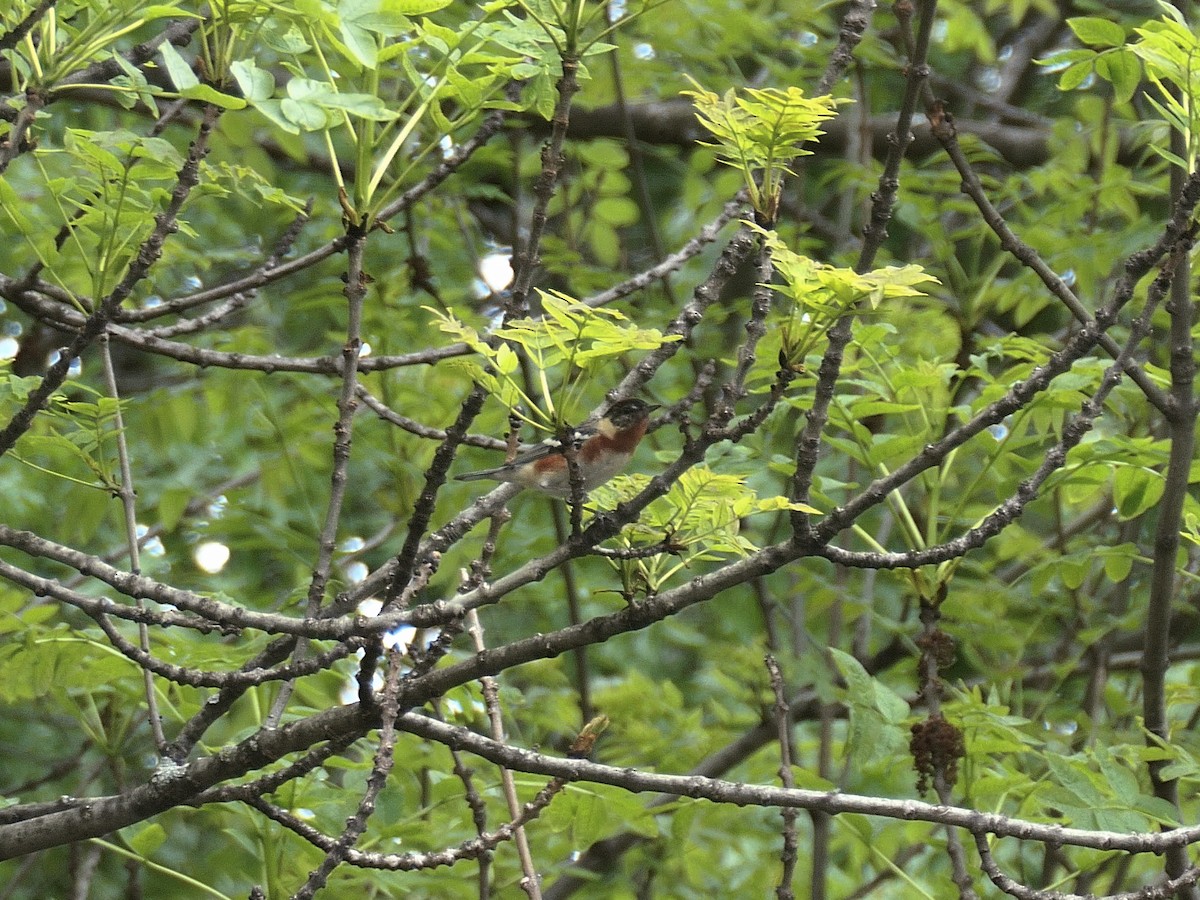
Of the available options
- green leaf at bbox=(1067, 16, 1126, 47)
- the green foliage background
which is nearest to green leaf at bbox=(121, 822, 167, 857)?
the green foliage background

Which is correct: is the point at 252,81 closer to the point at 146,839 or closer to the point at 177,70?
the point at 177,70

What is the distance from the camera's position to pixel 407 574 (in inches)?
103

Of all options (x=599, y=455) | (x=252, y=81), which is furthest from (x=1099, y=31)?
(x=252, y=81)

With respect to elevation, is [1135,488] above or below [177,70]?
below

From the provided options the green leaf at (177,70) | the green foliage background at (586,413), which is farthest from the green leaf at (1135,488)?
the green leaf at (177,70)

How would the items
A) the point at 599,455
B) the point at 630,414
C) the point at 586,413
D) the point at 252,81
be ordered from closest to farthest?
the point at 252,81 → the point at 630,414 → the point at 599,455 → the point at 586,413

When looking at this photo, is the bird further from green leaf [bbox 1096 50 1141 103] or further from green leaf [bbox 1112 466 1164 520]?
green leaf [bbox 1096 50 1141 103]

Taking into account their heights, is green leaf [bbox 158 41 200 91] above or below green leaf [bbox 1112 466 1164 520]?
above

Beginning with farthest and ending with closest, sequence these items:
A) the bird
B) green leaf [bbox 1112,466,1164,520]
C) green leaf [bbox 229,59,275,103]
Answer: the bird → green leaf [bbox 1112,466,1164,520] → green leaf [bbox 229,59,275,103]

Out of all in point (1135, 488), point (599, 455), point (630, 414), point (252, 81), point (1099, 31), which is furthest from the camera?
point (599, 455)

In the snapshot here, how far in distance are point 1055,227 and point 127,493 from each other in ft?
14.8

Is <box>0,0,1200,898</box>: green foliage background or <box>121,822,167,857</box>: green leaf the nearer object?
<box>0,0,1200,898</box>: green foliage background

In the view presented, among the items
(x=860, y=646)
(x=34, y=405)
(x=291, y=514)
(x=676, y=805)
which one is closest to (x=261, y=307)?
(x=291, y=514)

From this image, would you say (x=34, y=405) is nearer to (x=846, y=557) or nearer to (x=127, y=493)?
(x=127, y=493)
